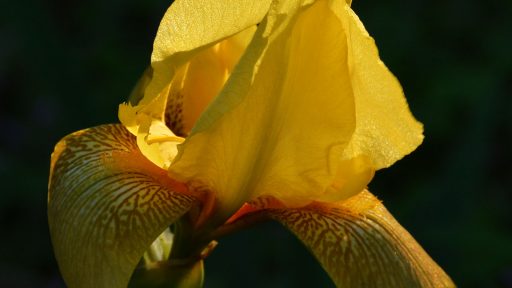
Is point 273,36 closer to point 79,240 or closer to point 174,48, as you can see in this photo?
point 174,48

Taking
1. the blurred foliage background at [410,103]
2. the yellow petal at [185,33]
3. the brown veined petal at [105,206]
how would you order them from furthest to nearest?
the blurred foliage background at [410,103]
the yellow petal at [185,33]
the brown veined petal at [105,206]

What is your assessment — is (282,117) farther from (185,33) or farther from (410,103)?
(410,103)

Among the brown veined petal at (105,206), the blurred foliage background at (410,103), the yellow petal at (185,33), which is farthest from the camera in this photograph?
the blurred foliage background at (410,103)

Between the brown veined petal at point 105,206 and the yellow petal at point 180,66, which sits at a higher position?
the yellow petal at point 180,66

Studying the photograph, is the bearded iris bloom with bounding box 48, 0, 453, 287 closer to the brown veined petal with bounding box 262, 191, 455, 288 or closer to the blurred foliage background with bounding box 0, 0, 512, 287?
the brown veined petal with bounding box 262, 191, 455, 288

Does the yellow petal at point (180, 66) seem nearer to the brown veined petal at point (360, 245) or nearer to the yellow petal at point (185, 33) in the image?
the yellow petal at point (185, 33)

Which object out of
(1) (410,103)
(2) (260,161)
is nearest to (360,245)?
(2) (260,161)

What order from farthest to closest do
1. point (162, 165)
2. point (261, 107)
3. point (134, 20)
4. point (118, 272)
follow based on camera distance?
point (134, 20)
point (162, 165)
point (261, 107)
point (118, 272)

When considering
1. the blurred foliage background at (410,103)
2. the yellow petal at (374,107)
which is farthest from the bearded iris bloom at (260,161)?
the blurred foliage background at (410,103)

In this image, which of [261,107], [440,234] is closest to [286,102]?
[261,107]
